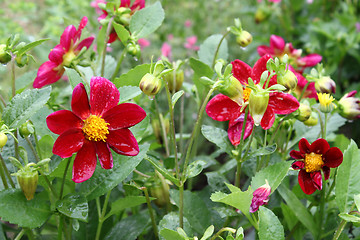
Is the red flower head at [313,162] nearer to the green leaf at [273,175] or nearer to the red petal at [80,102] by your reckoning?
the green leaf at [273,175]

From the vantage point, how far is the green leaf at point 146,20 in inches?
34.9

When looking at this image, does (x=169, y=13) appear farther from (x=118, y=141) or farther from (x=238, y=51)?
(x=118, y=141)

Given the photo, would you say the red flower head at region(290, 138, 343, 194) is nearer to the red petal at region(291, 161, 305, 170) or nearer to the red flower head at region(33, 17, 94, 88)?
the red petal at region(291, 161, 305, 170)

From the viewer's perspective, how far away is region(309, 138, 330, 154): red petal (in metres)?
0.75

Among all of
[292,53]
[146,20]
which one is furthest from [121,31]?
[292,53]

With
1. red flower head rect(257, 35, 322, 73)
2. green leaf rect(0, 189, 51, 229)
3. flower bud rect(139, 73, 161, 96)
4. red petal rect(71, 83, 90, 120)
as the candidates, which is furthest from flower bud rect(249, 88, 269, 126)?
red flower head rect(257, 35, 322, 73)

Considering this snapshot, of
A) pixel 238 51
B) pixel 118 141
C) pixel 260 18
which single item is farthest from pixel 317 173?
pixel 238 51

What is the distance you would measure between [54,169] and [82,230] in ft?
0.68

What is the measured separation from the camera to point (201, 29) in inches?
101

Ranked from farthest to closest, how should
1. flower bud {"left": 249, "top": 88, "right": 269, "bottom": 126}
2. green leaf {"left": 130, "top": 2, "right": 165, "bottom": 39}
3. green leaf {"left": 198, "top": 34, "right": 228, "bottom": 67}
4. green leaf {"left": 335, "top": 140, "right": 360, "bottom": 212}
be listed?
green leaf {"left": 198, "top": 34, "right": 228, "bottom": 67}, green leaf {"left": 130, "top": 2, "right": 165, "bottom": 39}, green leaf {"left": 335, "top": 140, "right": 360, "bottom": 212}, flower bud {"left": 249, "top": 88, "right": 269, "bottom": 126}

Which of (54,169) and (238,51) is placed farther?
(238,51)

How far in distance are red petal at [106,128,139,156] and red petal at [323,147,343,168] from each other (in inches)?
12.9

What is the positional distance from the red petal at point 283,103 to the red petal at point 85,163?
1.01 feet

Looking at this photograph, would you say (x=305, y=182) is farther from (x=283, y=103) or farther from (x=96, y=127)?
(x=96, y=127)
